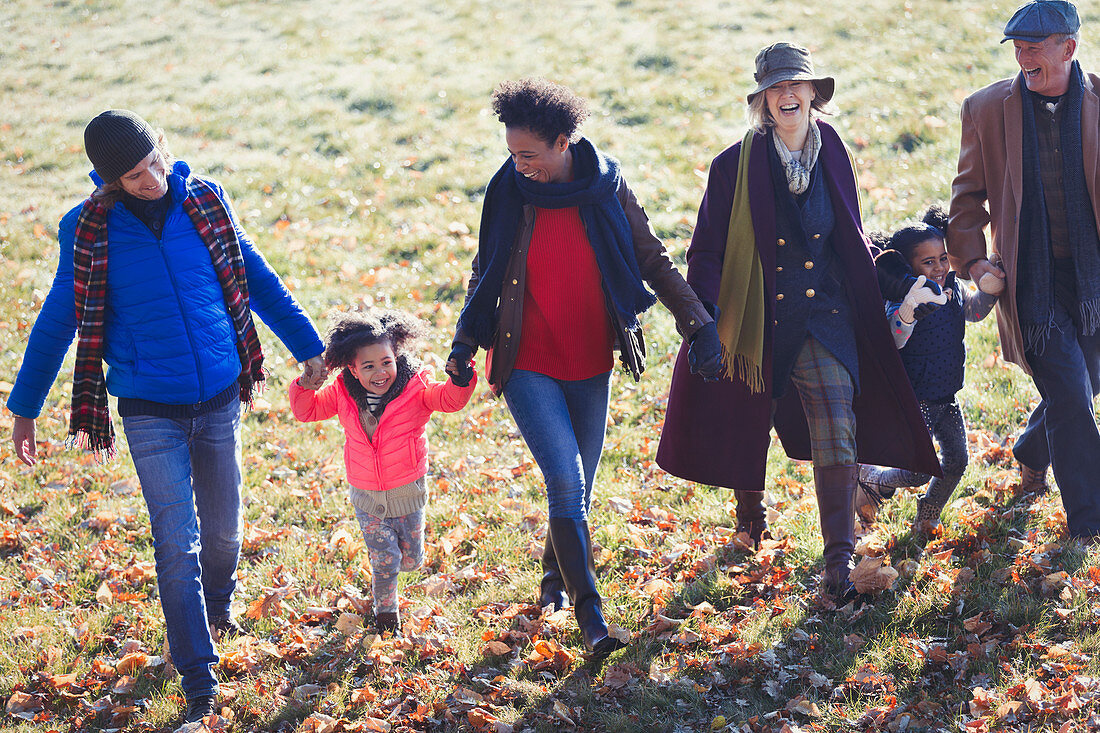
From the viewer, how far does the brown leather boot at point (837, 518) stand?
15.4 feet

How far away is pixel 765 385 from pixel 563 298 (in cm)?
109

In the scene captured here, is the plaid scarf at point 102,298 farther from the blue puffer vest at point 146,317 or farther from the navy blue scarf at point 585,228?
the navy blue scarf at point 585,228

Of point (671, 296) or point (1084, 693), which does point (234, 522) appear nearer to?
point (671, 296)

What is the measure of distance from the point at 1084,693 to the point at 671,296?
2248 millimetres

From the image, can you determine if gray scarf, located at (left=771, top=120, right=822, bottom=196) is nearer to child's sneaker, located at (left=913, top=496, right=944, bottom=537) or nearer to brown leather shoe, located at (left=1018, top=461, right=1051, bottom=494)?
child's sneaker, located at (left=913, top=496, right=944, bottom=537)

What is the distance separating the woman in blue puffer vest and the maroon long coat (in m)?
2.16

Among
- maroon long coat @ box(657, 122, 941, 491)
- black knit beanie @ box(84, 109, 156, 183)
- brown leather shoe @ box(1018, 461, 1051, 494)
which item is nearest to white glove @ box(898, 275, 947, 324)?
maroon long coat @ box(657, 122, 941, 491)

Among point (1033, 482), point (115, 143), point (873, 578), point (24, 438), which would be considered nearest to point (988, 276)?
point (1033, 482)

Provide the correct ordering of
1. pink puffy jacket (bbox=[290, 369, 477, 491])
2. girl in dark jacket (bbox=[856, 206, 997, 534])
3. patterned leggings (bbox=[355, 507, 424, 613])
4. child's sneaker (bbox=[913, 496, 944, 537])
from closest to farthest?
pink puffy jacket (bbox=[290, 369, 477, 491]) → patterned leggings (bbox=[355, 507, 424, 613]) → girl in dark jacket (bbox=[856, 206, 997, 534]) → child's sneaker (bbox=[913, 496, 944, 537])

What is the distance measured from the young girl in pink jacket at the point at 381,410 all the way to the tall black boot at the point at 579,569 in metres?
0.75

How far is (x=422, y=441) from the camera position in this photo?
15.8ft

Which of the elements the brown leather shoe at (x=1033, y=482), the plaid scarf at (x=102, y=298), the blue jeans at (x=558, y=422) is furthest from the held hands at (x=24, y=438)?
the brown leather shoe at (x=1033, y=482)

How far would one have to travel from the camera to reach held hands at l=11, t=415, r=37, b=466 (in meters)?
4.33

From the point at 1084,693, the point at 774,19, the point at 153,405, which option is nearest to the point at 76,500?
the point at 153,405
